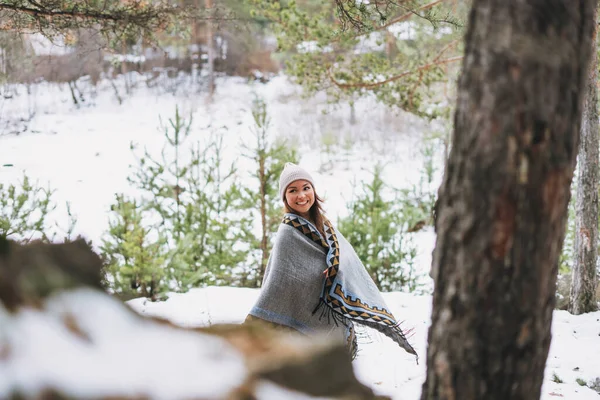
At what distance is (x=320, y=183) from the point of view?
1405 cm

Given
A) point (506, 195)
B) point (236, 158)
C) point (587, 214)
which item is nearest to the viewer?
point (506, 195)

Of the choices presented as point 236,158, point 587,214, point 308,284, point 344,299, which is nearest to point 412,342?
point 344,299

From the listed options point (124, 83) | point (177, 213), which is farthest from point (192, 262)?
point (124, 83)

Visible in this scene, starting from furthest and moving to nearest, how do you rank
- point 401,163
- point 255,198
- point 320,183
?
1. point 401,163
2. point 320,183
3. point 255,198

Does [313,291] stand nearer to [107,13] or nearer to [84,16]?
[84,16]

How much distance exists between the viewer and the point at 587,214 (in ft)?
16.2

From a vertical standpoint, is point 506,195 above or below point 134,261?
above

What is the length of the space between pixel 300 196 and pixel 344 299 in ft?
2.07

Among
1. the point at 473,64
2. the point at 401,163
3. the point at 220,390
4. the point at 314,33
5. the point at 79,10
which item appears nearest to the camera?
the point at 220,390

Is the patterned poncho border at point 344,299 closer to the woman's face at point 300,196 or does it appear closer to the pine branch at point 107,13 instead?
the woman's face at point 300,196

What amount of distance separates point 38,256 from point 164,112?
17.2 m

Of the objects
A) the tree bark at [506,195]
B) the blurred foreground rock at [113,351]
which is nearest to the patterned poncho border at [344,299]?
the tree bark at [506,195]

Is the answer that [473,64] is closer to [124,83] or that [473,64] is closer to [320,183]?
[320,183]

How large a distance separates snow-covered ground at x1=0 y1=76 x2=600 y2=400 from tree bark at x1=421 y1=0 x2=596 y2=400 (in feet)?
7.51
